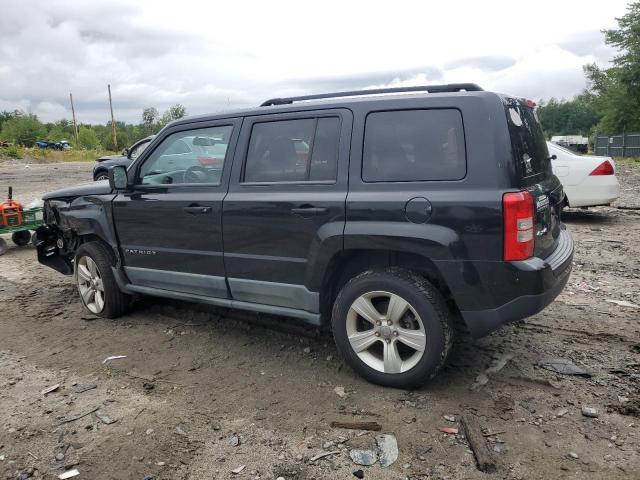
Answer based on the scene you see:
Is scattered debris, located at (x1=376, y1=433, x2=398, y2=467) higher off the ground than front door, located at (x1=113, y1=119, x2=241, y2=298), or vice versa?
front door, located at (x1=113, y1=119, x2=241, y2=298)

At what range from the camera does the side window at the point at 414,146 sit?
333 cm

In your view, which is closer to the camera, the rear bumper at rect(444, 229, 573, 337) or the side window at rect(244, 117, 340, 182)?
the rear bumper at rect(444, 229, 573, 337)

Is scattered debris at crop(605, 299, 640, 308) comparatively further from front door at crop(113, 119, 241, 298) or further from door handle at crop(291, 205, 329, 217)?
front door at crop(113, 119, 241, 298)

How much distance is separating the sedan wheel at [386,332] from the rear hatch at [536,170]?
2.93 ft

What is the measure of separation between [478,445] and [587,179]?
7204 mm

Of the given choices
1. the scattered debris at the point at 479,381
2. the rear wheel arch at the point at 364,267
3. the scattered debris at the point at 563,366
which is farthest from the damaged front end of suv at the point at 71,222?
the scattered debris at the point at 563,366

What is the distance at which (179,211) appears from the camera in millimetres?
4414

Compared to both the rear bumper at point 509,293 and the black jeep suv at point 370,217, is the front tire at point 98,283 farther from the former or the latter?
the rear bumper at point 509,293

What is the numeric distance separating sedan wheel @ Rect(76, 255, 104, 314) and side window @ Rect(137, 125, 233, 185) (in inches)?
43.3

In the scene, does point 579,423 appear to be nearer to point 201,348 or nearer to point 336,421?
point 336,421

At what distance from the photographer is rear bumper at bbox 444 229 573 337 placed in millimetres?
3181

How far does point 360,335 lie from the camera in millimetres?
3639

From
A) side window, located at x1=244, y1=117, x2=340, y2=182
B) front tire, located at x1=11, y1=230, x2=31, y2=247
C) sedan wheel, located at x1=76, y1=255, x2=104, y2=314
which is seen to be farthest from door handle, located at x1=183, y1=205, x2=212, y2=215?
front tire, located at x1=11, y1=230, x2=31, y2=247

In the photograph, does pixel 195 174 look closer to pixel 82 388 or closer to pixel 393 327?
pixel 82 388
